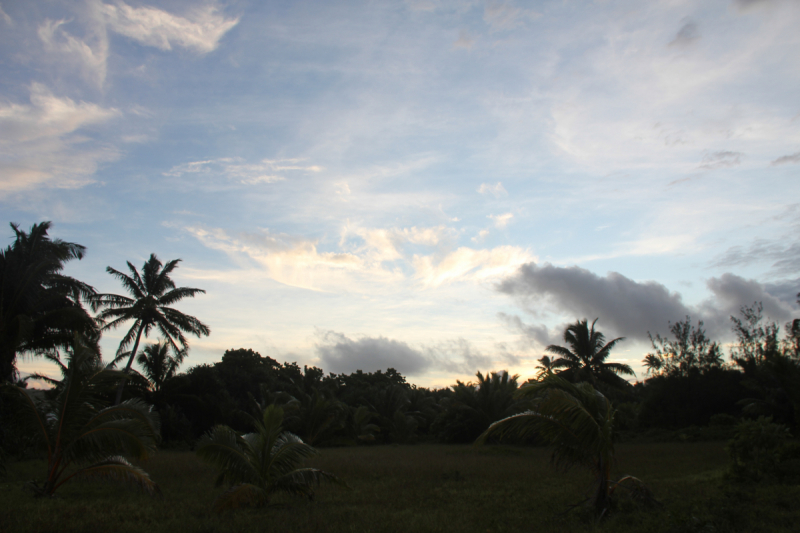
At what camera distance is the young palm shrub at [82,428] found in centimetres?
920

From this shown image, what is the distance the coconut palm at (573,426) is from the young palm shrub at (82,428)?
260 inches

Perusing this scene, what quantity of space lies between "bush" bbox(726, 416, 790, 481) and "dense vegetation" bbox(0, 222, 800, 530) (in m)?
0.03

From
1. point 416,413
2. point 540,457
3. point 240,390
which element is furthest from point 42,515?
point 416,413

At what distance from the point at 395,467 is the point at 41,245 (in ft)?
52.9

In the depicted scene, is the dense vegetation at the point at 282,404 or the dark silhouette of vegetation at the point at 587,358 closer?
the dense vegetation at the point at 282,404

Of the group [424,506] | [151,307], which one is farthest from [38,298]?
[424,506]

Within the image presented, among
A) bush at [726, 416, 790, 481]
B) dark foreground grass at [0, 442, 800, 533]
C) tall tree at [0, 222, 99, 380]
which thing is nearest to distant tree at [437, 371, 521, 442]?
dark foreground grass at [0, 442, 800, 533]

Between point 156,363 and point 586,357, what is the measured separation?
26.0 meters

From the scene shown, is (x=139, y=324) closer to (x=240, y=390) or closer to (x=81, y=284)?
(x=81, y=284)

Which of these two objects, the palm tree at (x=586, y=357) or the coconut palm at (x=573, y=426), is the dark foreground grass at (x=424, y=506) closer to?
the coconut palm at (x=573, y=426)

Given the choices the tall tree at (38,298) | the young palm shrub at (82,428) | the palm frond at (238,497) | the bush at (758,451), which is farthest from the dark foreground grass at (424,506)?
the tall tree at (38,298)

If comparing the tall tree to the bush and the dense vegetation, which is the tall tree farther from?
the bush

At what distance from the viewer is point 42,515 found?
7711 millimetres

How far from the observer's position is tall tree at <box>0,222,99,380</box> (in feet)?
53.3
